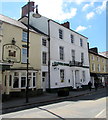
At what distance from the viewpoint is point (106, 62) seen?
36.5 m

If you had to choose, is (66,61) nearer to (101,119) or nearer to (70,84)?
(70,84)

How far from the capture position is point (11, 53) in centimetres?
1384

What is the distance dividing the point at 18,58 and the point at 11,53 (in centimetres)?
99

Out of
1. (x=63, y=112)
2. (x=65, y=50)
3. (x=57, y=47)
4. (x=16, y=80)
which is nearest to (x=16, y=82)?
(x=16, y=80)

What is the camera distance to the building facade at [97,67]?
1124 inches

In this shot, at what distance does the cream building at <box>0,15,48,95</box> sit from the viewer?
13.1 metres

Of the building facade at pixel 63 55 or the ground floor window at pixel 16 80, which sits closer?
the ground floor window at pixel 16 80

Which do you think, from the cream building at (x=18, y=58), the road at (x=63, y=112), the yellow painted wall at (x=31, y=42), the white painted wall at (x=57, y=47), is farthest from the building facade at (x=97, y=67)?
the road at (x=63, y=112)

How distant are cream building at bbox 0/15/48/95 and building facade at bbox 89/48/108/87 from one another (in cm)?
1510

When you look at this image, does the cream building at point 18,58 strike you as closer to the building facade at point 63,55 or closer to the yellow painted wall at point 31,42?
the yellow painted wall at point 31,42

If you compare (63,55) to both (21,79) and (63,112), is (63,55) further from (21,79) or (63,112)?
(63,112)

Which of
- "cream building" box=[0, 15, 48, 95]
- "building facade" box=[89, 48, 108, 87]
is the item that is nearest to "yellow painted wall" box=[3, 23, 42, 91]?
"cream building" box=[0, 15, 48, 95]

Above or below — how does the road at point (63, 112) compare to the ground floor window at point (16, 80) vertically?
below

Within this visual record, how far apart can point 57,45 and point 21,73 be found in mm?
7866
